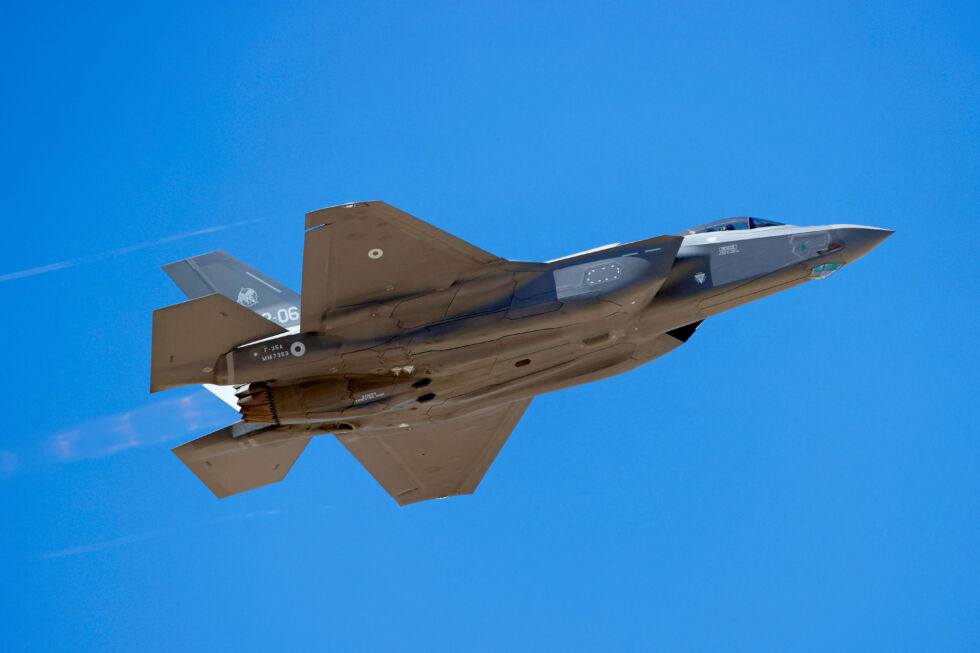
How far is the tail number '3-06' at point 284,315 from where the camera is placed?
22250 millimetres

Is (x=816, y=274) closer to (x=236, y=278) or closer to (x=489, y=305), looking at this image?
(x=489, y=305)

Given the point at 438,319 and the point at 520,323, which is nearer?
the point at 520,323

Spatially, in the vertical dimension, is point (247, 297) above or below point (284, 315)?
above

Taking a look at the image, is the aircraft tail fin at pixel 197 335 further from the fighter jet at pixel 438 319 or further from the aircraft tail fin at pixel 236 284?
the aircraft tail fin at pixel 236 284

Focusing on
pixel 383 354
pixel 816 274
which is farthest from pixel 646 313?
pixel 383 354

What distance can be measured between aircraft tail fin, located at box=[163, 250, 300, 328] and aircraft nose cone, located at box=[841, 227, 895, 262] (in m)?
10.8

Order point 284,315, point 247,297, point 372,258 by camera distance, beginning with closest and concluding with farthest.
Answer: point 372,258, point 284,315, point 247,297

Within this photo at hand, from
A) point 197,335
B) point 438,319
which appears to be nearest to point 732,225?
point 438,319

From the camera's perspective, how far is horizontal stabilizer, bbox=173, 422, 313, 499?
806 inches

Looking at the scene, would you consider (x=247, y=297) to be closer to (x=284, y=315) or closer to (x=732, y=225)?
(x=284, y=315)

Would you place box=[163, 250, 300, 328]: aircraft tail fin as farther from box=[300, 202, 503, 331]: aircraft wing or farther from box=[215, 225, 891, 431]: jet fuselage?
box=[300, 202, 503, 331]: aircraft wing

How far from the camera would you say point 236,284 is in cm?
2252

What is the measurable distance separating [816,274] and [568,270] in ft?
15.1

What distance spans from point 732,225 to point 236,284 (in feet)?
33.1
